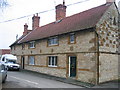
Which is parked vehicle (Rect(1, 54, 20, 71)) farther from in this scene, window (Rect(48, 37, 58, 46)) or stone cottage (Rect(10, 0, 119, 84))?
window (Rect(48, 37, 58, 46))

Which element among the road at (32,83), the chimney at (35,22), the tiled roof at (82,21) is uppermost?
the chimney at (35,22)

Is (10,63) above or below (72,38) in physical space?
below

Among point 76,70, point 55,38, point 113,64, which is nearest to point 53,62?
point 55,38

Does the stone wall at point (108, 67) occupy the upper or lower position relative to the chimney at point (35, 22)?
lower

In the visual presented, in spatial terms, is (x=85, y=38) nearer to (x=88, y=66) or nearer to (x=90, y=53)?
(x=90, y=53)

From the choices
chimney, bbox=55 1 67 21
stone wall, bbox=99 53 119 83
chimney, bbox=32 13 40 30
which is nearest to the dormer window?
stone wall, bbox=99 53 119 83

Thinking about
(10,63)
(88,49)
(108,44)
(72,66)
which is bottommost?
(10,63)

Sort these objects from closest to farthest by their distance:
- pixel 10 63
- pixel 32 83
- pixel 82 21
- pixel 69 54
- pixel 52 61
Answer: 1. pixel 32 83
2. pixel 69 54
3. pixel 82 21
4. pixel 52 61
5. pixel 10 63

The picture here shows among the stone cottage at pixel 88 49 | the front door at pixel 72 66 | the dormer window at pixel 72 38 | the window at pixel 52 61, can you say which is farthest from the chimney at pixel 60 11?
the front door at pixel 72 66

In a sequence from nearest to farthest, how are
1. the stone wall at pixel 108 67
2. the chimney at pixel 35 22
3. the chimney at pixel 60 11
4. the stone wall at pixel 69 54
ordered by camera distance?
the stone wall at pixel 108 67 → the stone wall at pixel 69 54 → the chimney at pixel 60 11 → the chimney at pixel 35 22

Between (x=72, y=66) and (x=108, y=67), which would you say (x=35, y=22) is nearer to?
(x=72, y=66)

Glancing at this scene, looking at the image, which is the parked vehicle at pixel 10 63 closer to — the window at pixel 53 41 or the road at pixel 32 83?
the window at pixel 53 41

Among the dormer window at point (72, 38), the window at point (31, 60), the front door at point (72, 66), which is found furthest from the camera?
the window at point (31, 60)

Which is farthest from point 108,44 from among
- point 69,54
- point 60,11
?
point 60,11
